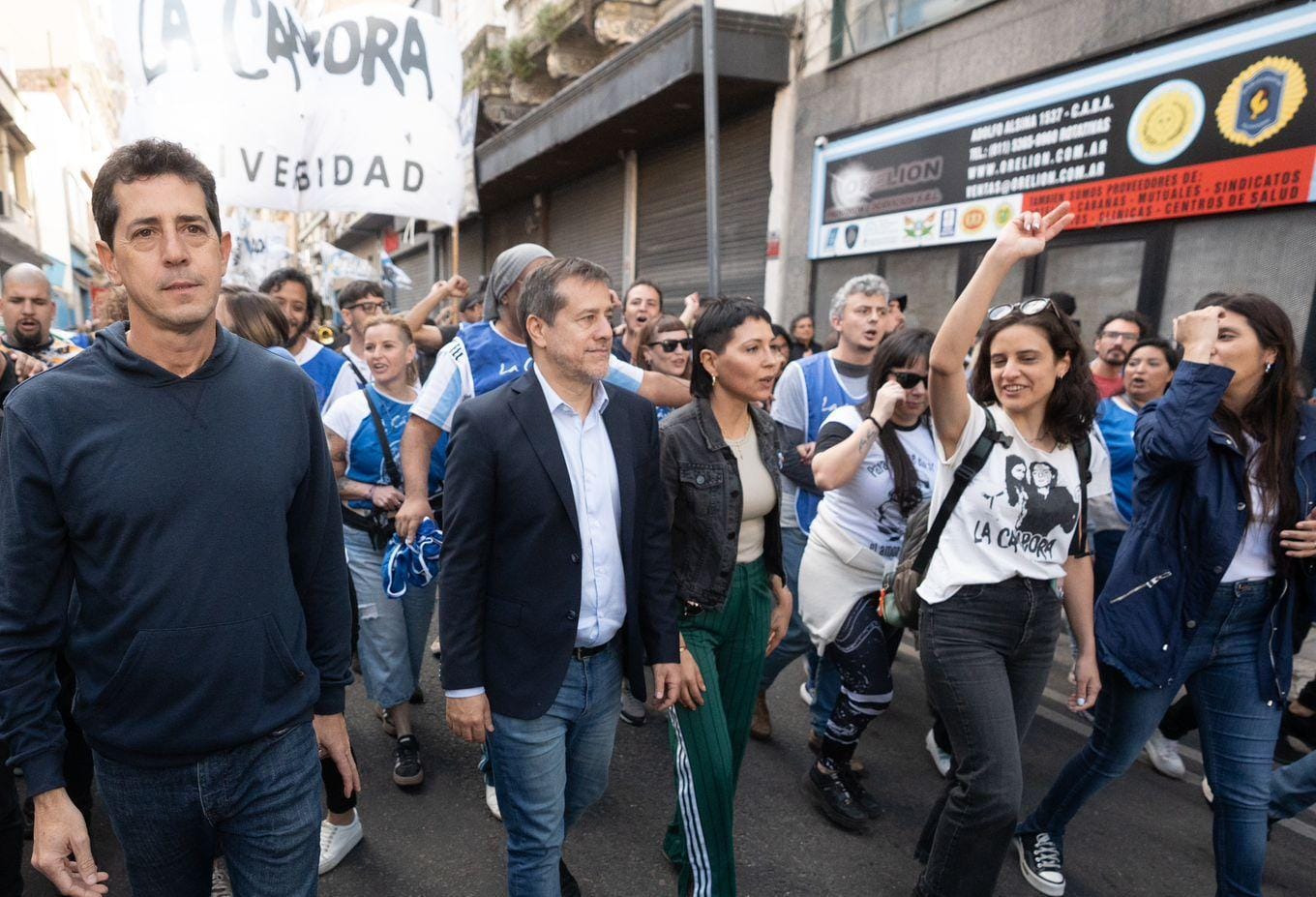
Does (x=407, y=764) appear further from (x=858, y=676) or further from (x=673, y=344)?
(x=673, y=344)

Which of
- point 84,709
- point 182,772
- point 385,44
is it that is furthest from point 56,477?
point 385,44

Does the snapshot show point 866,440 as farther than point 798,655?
No

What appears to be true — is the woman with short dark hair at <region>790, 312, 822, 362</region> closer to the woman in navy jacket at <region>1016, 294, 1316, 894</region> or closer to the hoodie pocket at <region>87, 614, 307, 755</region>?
the woman in navy jacket at <region>1016, 294, 1316, 894</region>

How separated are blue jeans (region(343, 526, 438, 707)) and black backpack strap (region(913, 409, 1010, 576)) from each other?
2.13m

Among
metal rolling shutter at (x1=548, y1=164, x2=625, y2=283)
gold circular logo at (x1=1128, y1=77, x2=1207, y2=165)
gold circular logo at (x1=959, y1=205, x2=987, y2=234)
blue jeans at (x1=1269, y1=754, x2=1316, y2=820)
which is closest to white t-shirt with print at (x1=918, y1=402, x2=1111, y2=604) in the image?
blue jeans at (x1=1269, y1=754, x2=1316, y2=820)

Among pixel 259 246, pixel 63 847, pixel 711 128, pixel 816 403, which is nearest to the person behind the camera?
pixel 63 847

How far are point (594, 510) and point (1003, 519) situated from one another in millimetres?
1250

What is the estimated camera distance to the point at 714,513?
252 centimetres

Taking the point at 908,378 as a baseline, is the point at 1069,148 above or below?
above

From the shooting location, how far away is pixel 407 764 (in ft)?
11.2

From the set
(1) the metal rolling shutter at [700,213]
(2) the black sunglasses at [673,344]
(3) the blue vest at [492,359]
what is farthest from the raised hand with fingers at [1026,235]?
(1) the metal rolling shutter at [700,213]

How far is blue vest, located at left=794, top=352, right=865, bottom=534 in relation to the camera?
402cm

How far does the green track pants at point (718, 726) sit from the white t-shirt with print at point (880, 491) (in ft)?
2.46

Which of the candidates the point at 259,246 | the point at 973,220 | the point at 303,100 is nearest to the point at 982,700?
the point at 303,100
